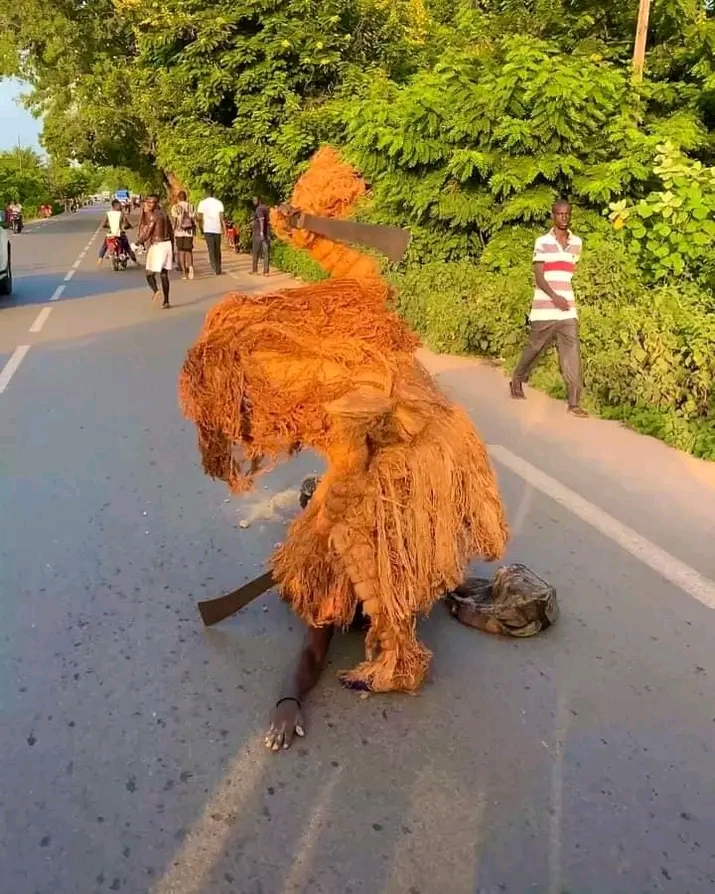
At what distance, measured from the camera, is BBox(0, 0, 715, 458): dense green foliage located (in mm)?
7398

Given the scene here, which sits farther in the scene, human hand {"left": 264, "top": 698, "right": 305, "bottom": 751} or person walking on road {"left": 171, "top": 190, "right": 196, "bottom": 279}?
person walking on road {"left": 171, "top": 190, "right": 196, "bottom": 279}

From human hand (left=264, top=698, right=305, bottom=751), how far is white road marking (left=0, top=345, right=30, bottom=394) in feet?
19.6

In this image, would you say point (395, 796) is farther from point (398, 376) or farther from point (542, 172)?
point (542, 172)

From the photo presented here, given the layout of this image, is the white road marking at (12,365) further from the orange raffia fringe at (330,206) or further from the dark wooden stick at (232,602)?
the orange raffia fringe at (330,206)

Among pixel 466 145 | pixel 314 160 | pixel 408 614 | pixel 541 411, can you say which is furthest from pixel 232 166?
pixel 408 614

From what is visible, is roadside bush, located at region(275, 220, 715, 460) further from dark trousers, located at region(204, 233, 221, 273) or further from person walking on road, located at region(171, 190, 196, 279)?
dark trousers, located at region(204, 233, 221, 273)

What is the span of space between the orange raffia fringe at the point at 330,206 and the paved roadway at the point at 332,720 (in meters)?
1.49

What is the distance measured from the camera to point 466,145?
9781 millimetres

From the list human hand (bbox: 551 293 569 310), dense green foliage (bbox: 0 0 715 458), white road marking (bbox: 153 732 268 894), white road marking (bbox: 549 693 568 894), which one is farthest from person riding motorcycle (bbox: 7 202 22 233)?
white road marking (bbox: 549 693 568 894)

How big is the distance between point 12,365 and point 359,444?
7348 mm

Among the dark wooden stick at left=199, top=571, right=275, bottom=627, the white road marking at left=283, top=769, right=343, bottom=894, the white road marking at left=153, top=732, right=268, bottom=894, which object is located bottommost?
the white road marking at left=153, top=732, right=268, bottom=894

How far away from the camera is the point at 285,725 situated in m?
2.84

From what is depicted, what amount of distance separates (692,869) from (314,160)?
2692 mm

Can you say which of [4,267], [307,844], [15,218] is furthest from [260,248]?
[15,218]
